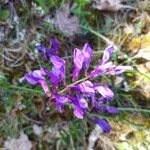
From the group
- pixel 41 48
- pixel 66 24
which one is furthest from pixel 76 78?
pixel 66 24

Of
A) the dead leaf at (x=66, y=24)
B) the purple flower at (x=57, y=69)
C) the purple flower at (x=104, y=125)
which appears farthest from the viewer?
the dead leaf at (x=66, y=24)

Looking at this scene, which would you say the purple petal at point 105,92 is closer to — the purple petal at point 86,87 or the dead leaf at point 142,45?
the purple petal at point 86,87

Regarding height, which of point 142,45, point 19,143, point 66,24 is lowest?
point 19,143

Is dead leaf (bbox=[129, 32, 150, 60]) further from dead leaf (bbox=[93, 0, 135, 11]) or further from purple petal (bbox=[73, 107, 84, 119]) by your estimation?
purple petal (bbox=[73, 107, 84, 119])

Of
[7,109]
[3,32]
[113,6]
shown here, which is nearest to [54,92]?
[7,109]

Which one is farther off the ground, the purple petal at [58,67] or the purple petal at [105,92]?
the purple petal at [58,67]

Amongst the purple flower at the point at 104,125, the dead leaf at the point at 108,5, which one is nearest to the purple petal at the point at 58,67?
the purple flower at the point at 104,125

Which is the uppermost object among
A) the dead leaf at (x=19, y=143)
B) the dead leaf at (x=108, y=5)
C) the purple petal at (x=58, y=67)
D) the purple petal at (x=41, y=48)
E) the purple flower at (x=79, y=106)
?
the purple petal at (x=58, y=67)

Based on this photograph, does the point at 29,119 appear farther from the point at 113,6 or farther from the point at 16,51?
the point at 113,6

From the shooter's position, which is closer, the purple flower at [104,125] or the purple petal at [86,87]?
the purple petal at [86,87]

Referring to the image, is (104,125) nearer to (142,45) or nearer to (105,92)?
(105,92)

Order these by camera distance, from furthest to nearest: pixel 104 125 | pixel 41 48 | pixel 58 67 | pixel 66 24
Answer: pixel 66 24, pixel 41 48, pixel 104 125, pixel 58 67
